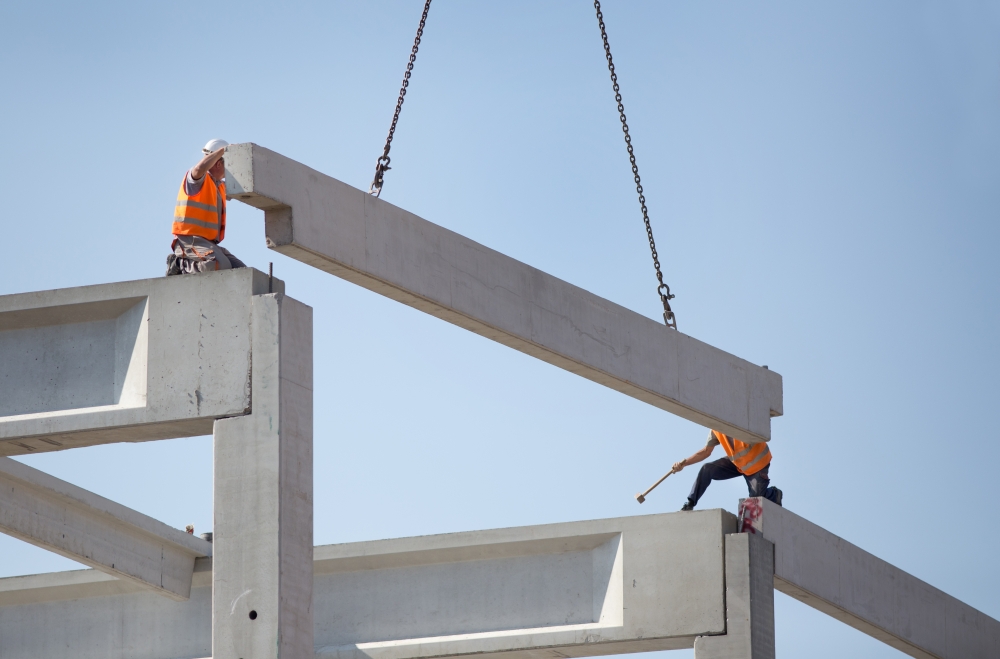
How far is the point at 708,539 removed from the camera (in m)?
14.2

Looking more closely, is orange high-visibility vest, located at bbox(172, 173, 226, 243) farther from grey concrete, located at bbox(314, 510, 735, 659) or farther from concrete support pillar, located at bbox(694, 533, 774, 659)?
concrete support pillar, located at bbox(694, 533, 774, 659)

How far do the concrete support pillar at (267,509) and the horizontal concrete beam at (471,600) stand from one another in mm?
5276

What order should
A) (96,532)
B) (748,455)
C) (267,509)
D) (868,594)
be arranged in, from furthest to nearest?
(868,594), (748,455), (96,532), (267,509)

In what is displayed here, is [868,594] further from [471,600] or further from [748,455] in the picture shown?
[471,600]

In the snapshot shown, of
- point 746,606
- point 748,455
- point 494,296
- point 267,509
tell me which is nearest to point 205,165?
point 494,296

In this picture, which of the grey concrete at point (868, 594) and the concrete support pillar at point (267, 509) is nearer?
the concrete support pillar at point (267, 509)

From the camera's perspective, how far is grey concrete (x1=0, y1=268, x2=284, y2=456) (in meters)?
9.87

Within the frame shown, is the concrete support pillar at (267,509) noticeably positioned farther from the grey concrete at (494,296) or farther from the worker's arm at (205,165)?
the worker's arm at (205,165)

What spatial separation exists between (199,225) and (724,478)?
6.46 meters

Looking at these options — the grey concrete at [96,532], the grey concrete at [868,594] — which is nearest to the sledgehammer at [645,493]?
the grey concrete at [868,594]

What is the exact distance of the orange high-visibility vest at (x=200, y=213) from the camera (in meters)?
11.6

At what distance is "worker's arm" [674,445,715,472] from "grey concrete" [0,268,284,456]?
6889 millimetres

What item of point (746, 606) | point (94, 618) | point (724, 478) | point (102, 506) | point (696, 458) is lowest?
point (746, 606)

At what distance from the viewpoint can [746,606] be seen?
13898 mm
